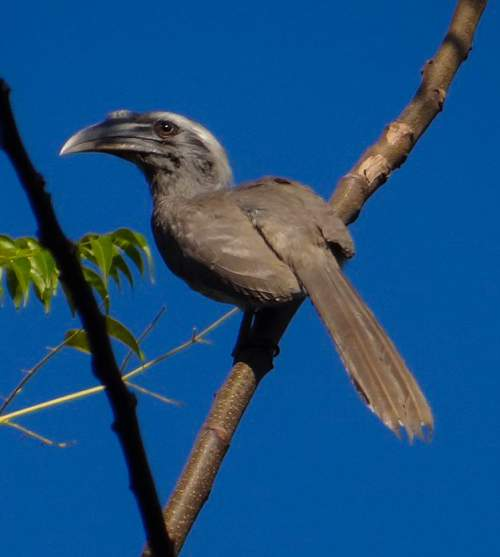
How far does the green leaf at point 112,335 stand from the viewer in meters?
4.02

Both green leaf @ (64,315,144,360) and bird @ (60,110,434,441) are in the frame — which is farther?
Answer: bird @ (60,110,434,441)

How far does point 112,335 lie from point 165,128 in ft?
8.88

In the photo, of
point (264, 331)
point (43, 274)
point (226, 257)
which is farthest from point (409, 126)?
point (43, 274)

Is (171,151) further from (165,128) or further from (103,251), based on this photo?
(103,251)

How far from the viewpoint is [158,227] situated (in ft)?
19.8

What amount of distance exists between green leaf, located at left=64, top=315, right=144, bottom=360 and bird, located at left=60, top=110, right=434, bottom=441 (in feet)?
3.08

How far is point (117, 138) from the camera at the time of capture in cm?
636

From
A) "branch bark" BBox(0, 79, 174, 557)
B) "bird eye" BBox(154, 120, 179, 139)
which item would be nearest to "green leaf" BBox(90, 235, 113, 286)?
"branch bark" BBox(0, 79, 174, 557)

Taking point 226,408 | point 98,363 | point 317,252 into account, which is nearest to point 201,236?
point 317,252

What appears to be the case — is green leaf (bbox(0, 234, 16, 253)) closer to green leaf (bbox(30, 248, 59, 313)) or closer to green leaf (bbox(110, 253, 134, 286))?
green leaf (bbox(30, 248, 59, 313))

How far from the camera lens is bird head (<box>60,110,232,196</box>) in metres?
6.43

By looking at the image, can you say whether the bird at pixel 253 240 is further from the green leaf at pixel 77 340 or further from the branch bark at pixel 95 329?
the branch bark at pixel 95 329

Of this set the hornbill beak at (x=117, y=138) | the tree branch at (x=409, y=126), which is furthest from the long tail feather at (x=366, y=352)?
the hornbill beak at (x=117, y=138)

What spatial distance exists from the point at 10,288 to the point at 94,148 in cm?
196
